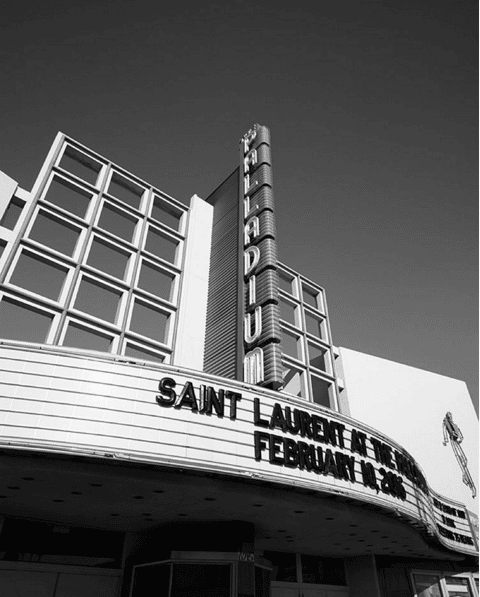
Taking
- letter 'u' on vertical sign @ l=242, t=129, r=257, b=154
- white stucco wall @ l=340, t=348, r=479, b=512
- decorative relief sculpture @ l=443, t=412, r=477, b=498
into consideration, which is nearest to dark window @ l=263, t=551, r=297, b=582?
white stucco wall @ l=340, t=348, r=479, b=512

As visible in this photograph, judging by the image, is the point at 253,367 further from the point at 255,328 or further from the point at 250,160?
the point at 250,160

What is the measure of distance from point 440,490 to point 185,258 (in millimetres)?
20317

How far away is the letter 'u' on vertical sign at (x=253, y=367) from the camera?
609 inches

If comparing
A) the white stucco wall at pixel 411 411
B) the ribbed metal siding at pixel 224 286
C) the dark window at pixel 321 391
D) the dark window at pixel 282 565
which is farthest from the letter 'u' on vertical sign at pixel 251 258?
the dark window at pixel 282 565

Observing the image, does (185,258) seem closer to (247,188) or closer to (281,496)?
(247,188)

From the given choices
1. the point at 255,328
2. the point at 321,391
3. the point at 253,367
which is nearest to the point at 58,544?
the point at 253,367

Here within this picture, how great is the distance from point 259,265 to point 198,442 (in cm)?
1039

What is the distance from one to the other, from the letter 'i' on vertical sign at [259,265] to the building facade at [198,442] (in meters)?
0.08

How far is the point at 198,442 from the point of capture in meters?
10.3

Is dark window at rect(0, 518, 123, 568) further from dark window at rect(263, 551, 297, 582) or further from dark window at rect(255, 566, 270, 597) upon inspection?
dark window at rect(263, 551, 297, 582)

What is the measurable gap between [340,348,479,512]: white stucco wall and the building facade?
0.19 metres

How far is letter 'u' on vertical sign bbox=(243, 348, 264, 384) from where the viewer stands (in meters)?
15.5

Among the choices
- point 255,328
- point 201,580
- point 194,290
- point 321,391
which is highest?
point 194,290

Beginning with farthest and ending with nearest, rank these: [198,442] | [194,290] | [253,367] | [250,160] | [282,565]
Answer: [250,160] → [194,290] → [282,565] → [253,367] → [198,442]
